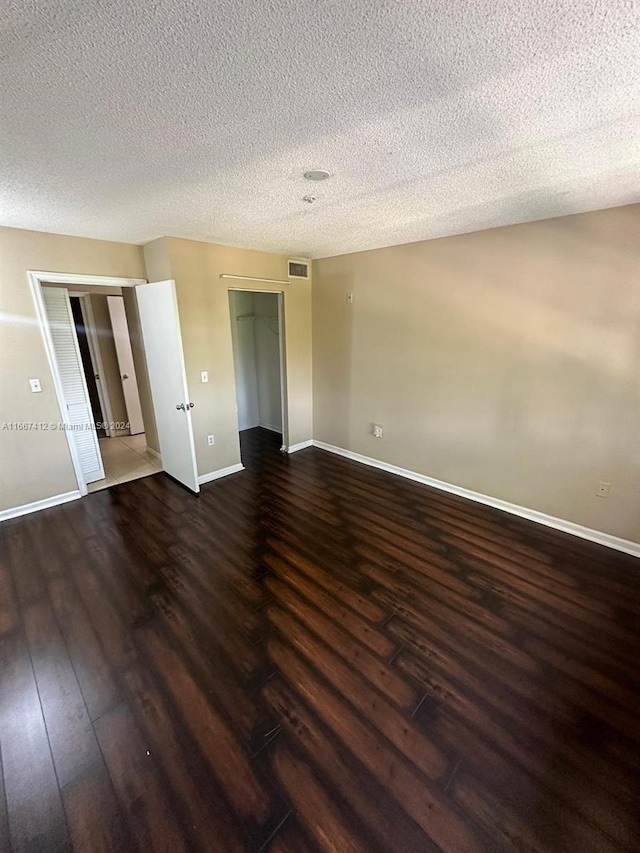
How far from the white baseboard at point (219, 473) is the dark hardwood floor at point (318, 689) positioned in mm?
832

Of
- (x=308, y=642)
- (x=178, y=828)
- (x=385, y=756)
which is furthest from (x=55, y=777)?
(x=385, y=756)

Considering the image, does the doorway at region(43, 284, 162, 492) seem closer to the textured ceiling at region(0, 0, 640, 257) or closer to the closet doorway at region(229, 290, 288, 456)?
the closet doorway at region(229, 290, 288, 456)

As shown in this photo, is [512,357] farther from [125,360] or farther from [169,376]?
[125,360]

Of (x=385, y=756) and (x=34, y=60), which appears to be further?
(x=385, y=756)

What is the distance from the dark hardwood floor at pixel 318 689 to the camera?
3.94 feet

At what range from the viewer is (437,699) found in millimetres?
1588

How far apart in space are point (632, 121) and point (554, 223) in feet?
4.35

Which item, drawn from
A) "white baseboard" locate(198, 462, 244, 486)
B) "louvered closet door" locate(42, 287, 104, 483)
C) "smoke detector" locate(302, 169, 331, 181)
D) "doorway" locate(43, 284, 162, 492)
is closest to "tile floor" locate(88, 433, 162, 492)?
"doorway" locate(43, 284, 162, 492)

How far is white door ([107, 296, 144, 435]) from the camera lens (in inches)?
189

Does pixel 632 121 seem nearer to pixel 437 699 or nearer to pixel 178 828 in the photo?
pixel 437 699

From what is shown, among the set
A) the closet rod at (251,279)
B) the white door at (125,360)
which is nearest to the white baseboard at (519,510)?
the closet rod at (251,279)

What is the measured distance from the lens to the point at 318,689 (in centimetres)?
162

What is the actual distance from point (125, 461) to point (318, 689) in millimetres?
3740

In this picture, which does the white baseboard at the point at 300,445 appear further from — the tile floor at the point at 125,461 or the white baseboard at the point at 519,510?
the tile floor at the point at 125,461
